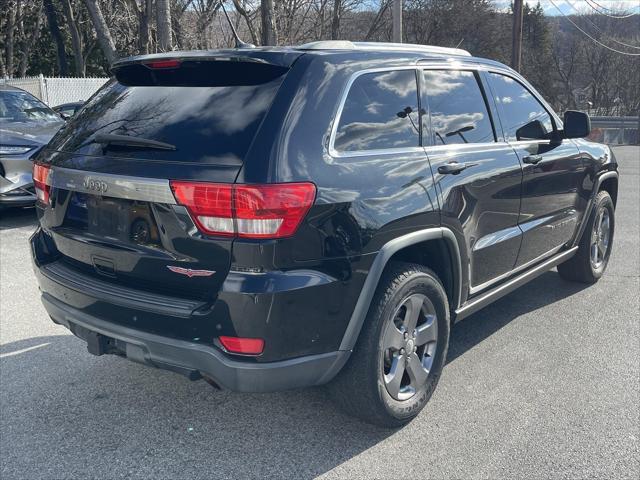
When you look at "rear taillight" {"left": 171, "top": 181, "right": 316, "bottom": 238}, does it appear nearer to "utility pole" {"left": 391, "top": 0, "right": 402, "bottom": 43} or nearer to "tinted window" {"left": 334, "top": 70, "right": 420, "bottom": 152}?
"tinted window" {"left": 334, "top": 70, "right": 420, "bottom": 152}

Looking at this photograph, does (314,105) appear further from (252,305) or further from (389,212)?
(252,305)

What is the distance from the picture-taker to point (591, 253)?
5531 mm

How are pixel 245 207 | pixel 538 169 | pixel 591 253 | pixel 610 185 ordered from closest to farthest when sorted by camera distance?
pixel 245 207
pixel 538 169
pixel 591 253
pixel 610 185

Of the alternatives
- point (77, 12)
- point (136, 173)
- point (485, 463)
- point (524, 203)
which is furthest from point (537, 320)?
point (77, 12)

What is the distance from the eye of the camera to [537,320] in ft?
16.0

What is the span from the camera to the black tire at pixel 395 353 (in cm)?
302

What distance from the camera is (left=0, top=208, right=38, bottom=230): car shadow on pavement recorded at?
8227 mm

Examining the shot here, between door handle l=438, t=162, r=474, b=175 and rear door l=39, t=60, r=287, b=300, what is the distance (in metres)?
1.03

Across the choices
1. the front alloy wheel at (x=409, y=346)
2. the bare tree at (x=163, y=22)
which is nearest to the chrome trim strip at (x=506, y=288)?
the front alloy wheel at (x=409, y=346)

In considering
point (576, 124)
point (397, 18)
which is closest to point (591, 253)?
point (576, 124)

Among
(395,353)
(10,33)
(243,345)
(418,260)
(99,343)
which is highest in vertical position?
(10,33)

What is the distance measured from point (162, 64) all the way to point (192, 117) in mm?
441

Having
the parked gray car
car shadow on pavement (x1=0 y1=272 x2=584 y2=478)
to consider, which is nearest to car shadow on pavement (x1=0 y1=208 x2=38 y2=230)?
the parked gray car

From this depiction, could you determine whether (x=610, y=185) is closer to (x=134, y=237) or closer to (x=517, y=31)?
(x=134, y=237)
